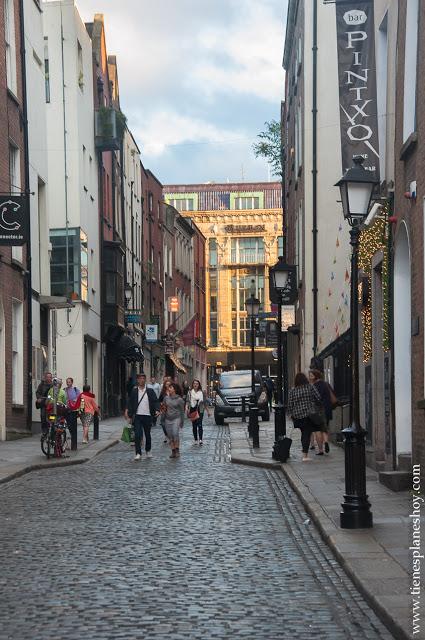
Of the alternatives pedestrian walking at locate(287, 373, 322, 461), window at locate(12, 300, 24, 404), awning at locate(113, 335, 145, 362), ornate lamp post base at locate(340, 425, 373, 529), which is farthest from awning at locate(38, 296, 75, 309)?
ornate lamp post base at locate(340, 425, 373, 529)

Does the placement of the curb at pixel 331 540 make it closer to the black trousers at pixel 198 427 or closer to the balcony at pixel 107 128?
the black trousers at pixel 198 427

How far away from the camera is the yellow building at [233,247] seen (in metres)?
101

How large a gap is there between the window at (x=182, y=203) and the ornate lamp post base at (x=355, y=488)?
303 feet

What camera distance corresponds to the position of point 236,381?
43094 mm

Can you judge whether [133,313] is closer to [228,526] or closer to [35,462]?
Result: [35,462]

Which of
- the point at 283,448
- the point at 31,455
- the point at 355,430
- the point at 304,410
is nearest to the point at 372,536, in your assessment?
the point at 355,430

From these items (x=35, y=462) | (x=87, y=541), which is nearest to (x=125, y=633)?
(x=87, y=541)

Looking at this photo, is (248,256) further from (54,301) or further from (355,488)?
(355,488)

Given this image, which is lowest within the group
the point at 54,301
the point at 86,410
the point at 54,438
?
the point at 54,438

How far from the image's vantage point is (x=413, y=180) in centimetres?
1484

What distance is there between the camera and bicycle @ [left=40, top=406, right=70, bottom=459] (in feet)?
73.5

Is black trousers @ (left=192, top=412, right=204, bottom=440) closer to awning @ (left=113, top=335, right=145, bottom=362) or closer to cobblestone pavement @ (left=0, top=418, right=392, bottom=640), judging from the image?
cobblestone pavement @ (left=0, top=418, right=392, bottom=640)

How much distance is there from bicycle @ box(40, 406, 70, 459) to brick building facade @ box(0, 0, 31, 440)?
4.30m

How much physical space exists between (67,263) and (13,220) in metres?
13.6
